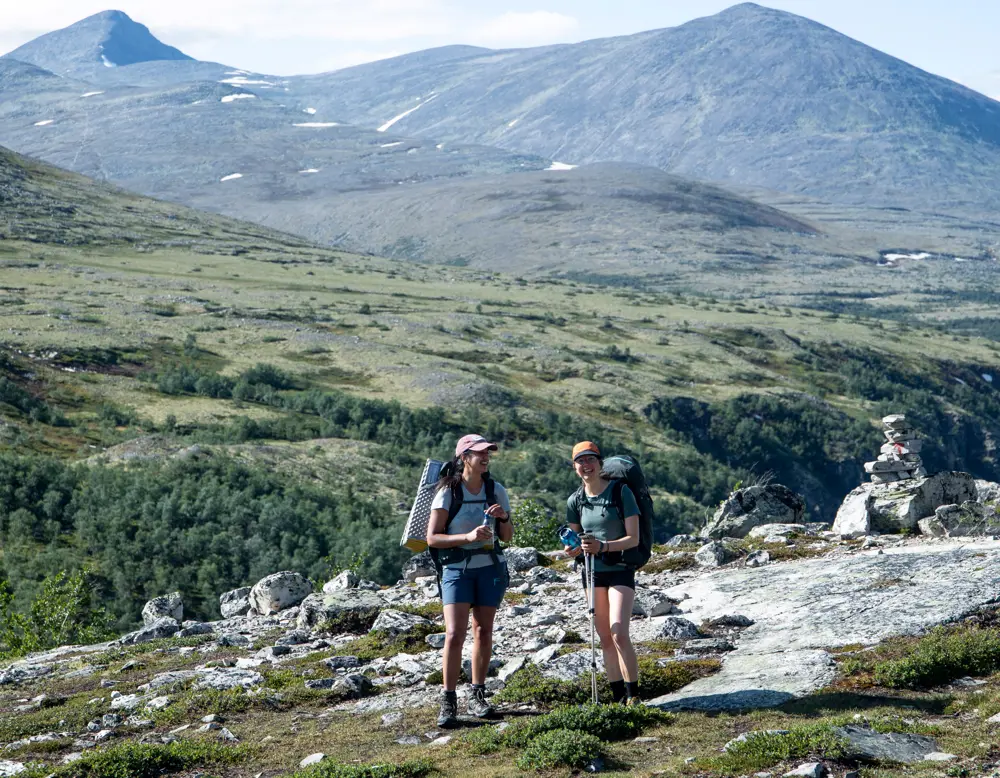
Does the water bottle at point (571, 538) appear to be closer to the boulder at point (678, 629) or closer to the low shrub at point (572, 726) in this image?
the low shrub at point (572, 726)

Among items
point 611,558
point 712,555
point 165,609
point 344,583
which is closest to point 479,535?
point 611,558

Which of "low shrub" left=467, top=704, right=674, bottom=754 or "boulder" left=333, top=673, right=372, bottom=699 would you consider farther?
"boulder" left=333, top=673, right=372, bottom=699

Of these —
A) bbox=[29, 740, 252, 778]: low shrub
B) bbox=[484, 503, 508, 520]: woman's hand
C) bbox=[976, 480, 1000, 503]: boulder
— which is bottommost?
bbox=[29, 740, 252, 778]: low shrub

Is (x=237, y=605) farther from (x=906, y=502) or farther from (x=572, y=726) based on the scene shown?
(x=572, y=726)

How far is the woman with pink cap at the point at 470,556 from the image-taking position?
13.2m

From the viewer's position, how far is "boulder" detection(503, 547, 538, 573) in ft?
77.6

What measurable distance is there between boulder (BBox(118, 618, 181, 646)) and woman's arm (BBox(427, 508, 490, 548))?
10.4 meters

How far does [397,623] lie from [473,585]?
5.54 m

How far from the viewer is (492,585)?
13.3 meters

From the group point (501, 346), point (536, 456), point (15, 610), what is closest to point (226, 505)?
point (15, 610)

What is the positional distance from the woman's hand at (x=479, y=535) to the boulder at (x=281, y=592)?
10.8 m

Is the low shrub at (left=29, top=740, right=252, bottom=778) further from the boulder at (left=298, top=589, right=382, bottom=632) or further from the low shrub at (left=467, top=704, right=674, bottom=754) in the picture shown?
the boulder at (left=298, top=589, right=382, bottom=632)

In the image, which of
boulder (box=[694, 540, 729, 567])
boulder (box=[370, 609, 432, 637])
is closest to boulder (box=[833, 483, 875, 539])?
boulder (box=[694, 540, 729, 567])

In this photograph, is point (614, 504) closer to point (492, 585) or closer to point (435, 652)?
point (492, 585)
